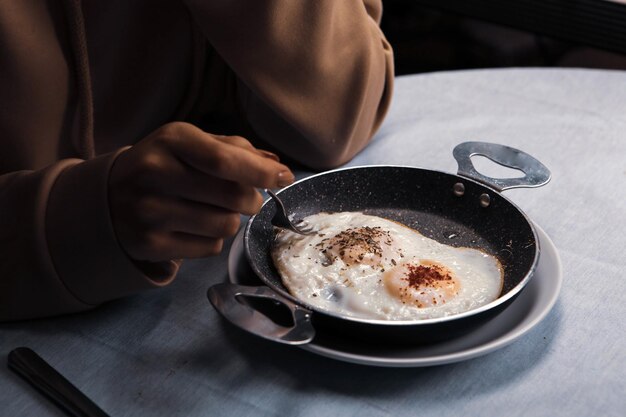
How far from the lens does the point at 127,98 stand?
3.69 ft

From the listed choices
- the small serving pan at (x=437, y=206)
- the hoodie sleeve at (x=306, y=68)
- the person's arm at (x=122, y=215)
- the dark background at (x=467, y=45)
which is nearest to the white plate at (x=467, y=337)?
the small serving pan at (x=437, y=206)

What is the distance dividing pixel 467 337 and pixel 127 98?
671mm

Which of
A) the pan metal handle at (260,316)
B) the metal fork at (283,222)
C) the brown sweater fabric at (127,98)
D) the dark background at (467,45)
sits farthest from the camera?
the dark background at (467,45)

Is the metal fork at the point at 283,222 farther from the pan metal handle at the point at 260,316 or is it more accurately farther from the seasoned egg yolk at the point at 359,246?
the pan metal handle at the point at 260,316

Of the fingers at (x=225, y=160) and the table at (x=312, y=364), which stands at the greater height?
the fingers at (x=225, y=160)

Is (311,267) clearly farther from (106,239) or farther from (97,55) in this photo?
(97,55)

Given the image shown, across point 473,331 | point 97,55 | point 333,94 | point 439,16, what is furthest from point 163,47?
point 439,16

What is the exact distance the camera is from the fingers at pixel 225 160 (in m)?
0.69

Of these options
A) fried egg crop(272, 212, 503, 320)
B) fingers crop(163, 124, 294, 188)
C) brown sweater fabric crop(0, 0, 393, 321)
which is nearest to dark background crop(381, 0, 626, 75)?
brown sweater fabric crop(0, 0, 393, 321)

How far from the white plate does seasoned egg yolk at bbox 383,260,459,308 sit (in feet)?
0.22

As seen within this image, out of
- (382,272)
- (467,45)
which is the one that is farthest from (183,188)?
(467,45)

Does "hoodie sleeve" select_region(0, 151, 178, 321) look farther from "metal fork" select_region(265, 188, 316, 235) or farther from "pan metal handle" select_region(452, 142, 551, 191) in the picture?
"pan metal handle" select_region(452, 142, 551, 191)

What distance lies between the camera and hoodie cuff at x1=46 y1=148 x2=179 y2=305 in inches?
30.0

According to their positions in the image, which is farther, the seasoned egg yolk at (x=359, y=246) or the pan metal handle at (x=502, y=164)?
the pan metal handle at (x=502, y=164)
